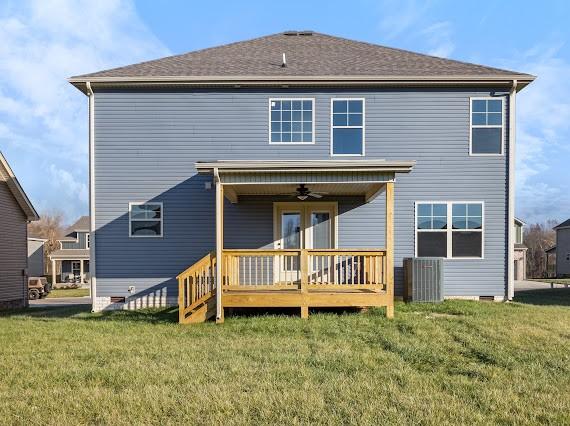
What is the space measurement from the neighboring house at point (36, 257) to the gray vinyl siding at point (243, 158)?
27621mm

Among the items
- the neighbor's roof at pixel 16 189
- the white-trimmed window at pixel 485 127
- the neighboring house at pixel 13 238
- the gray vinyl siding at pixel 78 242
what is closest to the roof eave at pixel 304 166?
the white-trimmed window at pixel 485 127

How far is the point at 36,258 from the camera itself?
115 feet

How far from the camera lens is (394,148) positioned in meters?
11.1

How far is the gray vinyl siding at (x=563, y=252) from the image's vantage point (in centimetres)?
3509

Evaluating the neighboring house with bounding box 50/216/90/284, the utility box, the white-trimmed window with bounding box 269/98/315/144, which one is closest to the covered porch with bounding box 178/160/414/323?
the utility box

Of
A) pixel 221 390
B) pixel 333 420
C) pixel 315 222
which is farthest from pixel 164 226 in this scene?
pixel 333 420

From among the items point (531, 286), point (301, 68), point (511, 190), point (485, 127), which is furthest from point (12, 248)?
point (531, 286)

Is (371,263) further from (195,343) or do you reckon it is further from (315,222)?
(195,343)

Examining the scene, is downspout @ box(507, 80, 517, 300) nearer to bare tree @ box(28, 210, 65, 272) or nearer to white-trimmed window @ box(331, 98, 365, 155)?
white-trimmed window @ box(331, 98, 365, 155)

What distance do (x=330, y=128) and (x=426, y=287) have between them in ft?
15.0

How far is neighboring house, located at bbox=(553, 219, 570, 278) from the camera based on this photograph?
115 feet

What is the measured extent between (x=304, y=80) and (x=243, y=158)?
2.47 m

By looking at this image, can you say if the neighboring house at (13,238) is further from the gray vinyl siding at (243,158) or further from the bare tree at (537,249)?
the bare tree at (537,249)

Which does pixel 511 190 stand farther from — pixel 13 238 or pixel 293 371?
pixel 13 238
